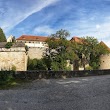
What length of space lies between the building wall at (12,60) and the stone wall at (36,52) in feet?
43.3

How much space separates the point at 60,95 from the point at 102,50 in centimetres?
4384

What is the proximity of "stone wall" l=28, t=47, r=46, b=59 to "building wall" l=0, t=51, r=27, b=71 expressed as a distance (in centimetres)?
1320

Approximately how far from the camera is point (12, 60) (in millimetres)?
37562

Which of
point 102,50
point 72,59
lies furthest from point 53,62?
point 102,50

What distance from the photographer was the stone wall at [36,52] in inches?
2018

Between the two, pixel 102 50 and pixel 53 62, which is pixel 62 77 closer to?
pixel 53 62

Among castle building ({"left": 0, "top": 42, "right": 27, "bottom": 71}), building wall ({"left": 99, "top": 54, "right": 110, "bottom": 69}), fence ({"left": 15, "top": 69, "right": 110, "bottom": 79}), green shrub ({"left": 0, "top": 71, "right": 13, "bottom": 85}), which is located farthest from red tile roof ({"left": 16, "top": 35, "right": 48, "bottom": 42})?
green shrub ({"left": 0, "top": 71, "right": 13, "bottom": 85})

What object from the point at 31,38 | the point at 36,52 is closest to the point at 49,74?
the point at 36,52

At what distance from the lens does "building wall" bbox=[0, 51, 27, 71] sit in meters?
37.4

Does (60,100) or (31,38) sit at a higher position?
(31,38)

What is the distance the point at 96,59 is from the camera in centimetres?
5422

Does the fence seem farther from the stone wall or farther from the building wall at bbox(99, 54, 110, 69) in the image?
the building wall at bbox(99, 54, 110, 69)

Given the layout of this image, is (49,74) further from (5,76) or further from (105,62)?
(105,62)

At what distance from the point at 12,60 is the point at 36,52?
14.4 metres
